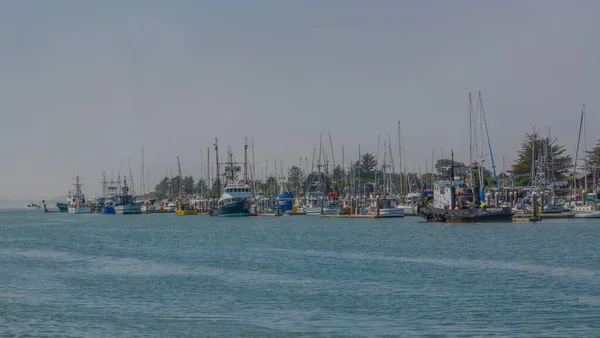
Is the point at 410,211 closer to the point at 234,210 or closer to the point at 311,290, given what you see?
the point at 234,210

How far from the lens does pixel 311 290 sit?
3956 centimetres

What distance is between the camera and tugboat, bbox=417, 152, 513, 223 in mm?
96969

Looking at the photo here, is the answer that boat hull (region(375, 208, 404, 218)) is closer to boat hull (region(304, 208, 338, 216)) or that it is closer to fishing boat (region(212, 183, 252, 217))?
boat hull (region(304, 208, 338, 216))

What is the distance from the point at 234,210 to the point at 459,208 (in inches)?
2608

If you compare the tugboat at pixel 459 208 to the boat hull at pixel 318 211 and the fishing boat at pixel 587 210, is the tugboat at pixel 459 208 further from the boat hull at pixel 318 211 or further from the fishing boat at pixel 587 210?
the boat hull at pixel 318 211

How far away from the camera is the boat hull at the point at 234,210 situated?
158 m

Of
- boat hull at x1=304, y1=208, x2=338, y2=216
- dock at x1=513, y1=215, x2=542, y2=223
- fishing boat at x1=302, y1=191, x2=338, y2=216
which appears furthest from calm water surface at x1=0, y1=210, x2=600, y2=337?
fishing boat at x1=302, y1=191, x2=338, y2=216

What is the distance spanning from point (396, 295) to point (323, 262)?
17.6m

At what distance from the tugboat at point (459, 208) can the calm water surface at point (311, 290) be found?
26.4 metres

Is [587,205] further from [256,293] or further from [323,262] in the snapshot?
[256,293]

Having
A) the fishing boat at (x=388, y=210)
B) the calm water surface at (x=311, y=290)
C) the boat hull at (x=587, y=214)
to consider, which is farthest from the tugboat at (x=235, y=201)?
the calm water surface at (x=311, y=290)

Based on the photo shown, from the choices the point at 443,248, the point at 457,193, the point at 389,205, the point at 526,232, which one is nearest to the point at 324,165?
the point at 389,205

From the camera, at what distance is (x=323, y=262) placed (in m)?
54.7

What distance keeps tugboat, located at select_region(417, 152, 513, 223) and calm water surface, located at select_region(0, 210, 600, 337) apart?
26444 mm
